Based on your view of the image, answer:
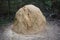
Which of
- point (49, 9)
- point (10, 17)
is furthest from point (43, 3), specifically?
point (10, 17)

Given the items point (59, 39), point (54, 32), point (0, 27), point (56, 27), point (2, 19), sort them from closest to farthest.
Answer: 1. point (59, 39)
2. point (54, 32)
3. point (56, 27)
4. point (0, 27)
5. point (2, 19)

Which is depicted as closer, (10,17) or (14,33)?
(14,33)

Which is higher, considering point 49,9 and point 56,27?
point 49,9

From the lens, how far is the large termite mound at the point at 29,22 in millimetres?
6258

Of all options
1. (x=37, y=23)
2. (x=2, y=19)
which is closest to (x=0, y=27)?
(x=2, y=19)

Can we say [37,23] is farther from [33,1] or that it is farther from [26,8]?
[33,1]

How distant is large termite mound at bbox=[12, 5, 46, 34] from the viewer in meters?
6.26

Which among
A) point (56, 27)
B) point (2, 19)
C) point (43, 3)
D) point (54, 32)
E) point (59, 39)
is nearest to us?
point (59, 39)

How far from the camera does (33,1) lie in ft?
29.0

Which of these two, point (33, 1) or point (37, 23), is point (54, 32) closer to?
point (37, 23)

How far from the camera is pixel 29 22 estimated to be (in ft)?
20.9

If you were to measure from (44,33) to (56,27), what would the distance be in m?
0.99

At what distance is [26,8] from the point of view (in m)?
6.55

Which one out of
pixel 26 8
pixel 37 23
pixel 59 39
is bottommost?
pixel 59 39
